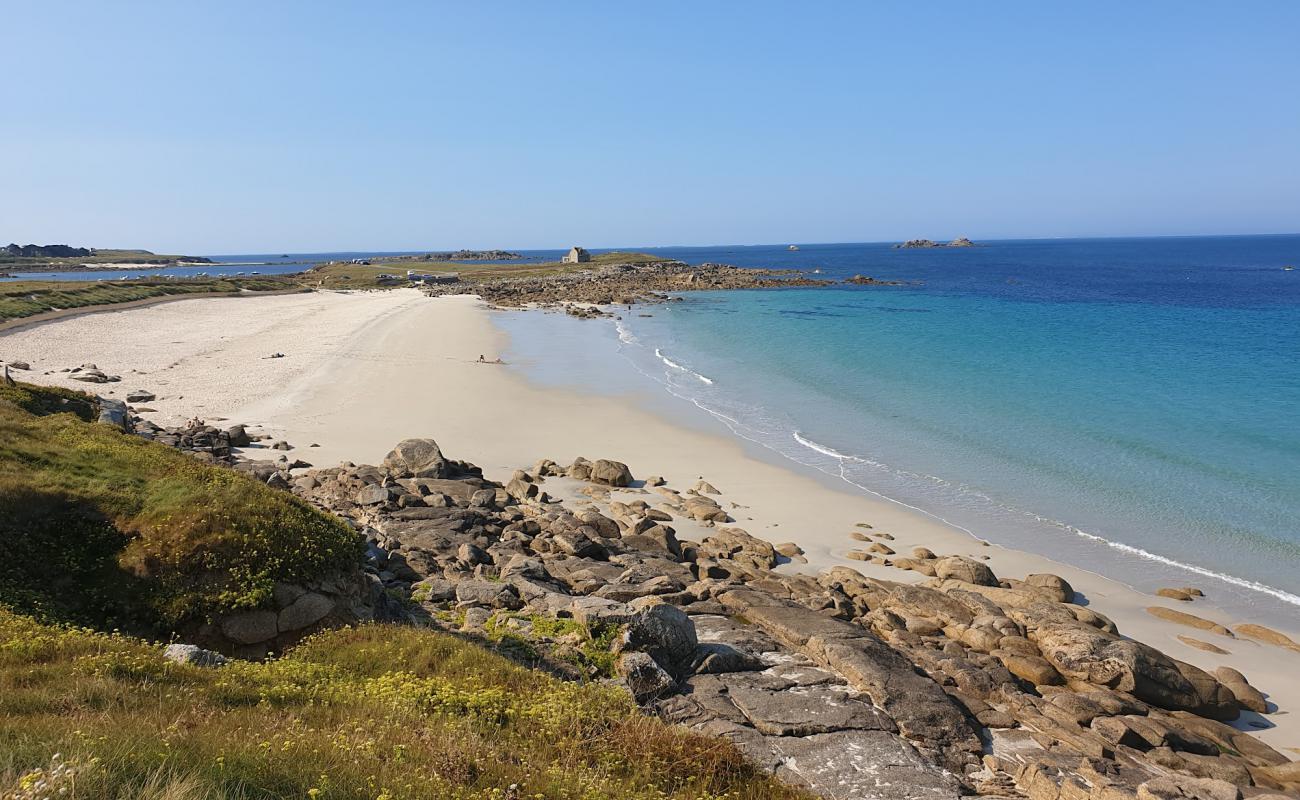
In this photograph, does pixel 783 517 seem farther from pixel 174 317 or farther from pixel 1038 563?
pixel 174 317

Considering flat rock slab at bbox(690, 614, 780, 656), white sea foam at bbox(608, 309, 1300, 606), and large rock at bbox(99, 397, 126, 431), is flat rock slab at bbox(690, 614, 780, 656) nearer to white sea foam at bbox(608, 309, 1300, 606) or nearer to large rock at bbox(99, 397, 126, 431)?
white sea foam at bbox(608, 309, 1300, 606)

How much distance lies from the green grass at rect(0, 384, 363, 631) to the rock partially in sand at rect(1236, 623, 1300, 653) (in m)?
19.3

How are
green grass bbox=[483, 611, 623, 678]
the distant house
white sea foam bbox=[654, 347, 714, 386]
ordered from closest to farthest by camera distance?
green grass bbox=[483, 611, 623, 678] → white sea foam bbox=[654, 347, 714, 386] → the distant house

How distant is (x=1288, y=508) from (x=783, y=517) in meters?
16.0

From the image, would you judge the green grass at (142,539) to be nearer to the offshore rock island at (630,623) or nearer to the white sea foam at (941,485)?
the offshore rock island at (630,623)

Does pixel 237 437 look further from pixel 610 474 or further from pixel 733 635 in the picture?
pixel 733 635

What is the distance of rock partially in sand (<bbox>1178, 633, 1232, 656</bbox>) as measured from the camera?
15.9 m

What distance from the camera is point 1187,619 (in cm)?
1728

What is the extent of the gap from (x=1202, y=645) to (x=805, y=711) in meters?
10.6

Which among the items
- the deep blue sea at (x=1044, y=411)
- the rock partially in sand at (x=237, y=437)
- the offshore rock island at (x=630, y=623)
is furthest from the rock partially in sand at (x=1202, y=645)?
the rock partially in sand at (x=237, y=437)

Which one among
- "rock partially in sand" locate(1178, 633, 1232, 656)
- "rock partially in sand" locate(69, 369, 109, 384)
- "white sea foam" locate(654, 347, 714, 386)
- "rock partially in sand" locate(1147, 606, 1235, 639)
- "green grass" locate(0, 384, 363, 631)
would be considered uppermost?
"green grass" locate(0, 384, 363, 631)

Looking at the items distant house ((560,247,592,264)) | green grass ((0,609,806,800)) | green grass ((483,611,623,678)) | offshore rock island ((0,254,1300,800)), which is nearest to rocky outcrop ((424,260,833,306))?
distant house ((560,247,592,264))

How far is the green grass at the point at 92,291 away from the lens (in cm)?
6839

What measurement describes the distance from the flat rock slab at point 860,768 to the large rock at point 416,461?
16922 mm
